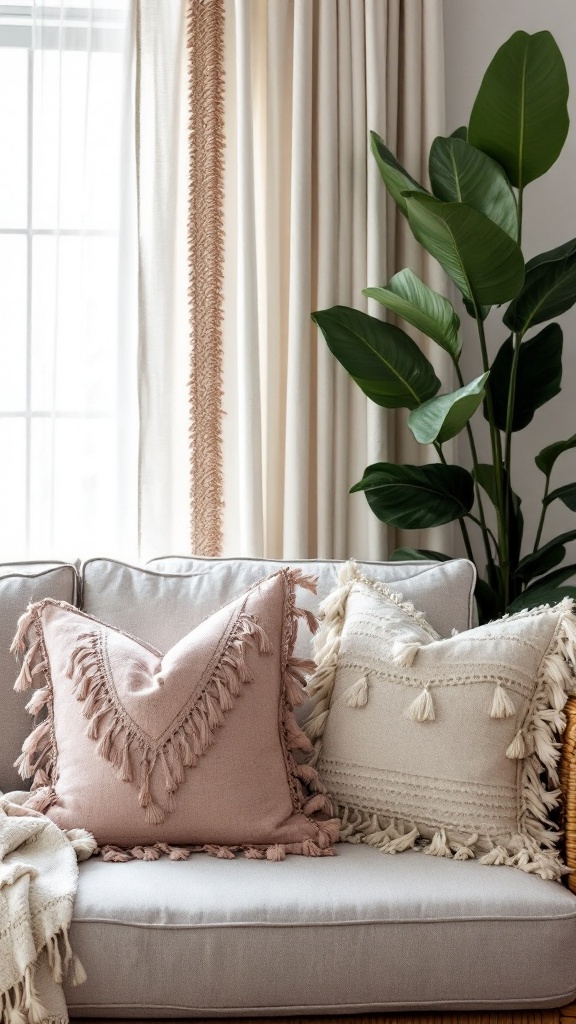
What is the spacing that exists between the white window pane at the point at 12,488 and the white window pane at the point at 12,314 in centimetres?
6

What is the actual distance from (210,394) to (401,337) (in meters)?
0.51

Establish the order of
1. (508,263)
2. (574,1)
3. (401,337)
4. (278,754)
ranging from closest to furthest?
(278,754) → (508,263) → (401,337) → (574,1)

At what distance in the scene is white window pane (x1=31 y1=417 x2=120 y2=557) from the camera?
7.79 feet

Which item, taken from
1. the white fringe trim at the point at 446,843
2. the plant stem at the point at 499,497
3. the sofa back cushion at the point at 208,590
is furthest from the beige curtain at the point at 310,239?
the white fringe trim at the point at 446,843

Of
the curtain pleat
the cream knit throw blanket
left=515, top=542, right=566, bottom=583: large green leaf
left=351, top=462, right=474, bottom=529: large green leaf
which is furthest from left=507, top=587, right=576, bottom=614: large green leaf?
the cream knit throw blanket

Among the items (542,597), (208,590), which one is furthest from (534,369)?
(208,590)

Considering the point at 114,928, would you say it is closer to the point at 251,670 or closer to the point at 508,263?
the point at 251,670

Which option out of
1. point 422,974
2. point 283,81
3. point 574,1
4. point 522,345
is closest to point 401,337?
point 522,345

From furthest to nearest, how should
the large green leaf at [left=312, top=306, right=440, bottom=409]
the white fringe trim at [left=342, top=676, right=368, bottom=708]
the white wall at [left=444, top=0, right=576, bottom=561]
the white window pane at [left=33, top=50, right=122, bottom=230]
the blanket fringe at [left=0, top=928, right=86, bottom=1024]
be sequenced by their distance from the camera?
the white wall at [left=444, top=0, right=576, bottom=561] < the white window pane at [left=33, top=50, right=122, bottom=230] < the large green leaf at [left=312, top=306, right=440, bottom=409] < the white fringe trim at [left=342, top=676, right=368, bottom=708] < the blanket fringe at [left=0, top=928, right=86, bottom=1024]

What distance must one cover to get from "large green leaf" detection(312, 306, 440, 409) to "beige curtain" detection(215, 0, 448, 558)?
175mm

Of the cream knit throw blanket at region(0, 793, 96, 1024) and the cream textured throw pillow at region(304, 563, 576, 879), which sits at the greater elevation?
the cream textured throw pillow at region(304, 563, 576, 879)

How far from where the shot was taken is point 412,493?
216cm

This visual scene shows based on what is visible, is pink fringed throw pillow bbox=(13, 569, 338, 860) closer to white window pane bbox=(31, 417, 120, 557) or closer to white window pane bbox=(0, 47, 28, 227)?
white window pane bbox=(31, 417, 120, 557)

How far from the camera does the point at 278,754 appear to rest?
1.56 metres
